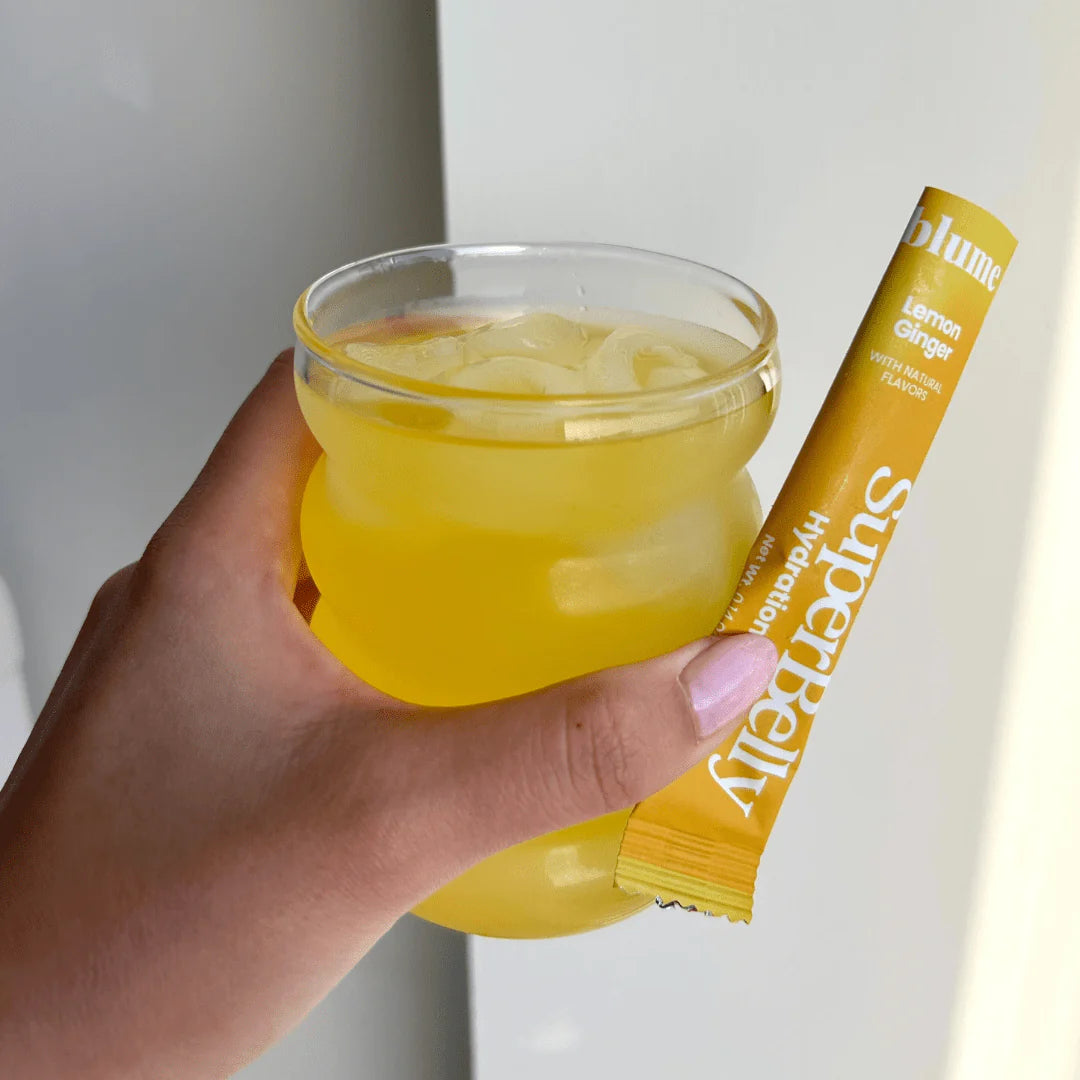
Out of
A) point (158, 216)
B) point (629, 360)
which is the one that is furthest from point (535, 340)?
point (158, 216)

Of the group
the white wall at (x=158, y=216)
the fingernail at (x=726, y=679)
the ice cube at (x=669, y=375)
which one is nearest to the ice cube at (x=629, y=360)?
the ice cube at (x=669, y=375)

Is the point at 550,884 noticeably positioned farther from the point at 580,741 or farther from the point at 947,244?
the point at 947,244

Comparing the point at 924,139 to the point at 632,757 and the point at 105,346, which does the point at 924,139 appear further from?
the point at 105,346

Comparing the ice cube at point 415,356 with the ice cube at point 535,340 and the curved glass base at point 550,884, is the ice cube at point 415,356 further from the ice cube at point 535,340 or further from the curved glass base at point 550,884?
the curved glass base at point 550,884

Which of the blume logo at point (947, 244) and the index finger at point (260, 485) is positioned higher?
the blume logo at point (947, 244)

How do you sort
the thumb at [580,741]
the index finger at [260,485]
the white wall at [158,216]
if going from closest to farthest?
the thumb at [580,741] → the index finger at [260,485] → the white wall at [158,216]

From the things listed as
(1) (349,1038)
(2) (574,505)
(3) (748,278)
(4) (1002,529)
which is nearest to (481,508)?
(2) (574,505)
